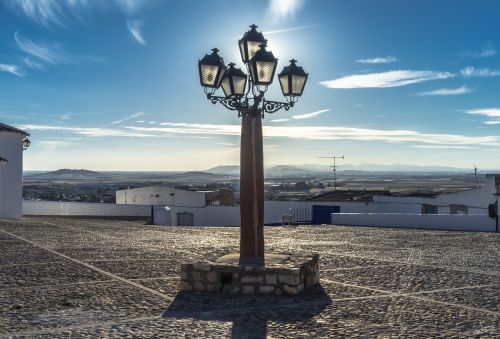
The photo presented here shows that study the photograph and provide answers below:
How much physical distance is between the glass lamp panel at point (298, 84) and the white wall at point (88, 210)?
39.4 metres

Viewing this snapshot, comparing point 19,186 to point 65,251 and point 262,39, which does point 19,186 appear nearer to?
point 65,251

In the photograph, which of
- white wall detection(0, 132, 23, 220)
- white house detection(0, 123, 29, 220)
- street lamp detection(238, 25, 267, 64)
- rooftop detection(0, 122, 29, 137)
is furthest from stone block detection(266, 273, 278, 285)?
rooftop detection(0, 122, 29, 137)

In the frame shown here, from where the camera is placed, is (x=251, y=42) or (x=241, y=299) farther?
(x=251, y=42)

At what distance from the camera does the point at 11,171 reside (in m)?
→ 32.1

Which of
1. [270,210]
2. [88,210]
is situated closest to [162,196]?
[88,210]

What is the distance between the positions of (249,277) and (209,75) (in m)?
2.97

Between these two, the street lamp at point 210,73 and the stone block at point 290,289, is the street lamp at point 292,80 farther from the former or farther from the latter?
the stone block at point 290,289

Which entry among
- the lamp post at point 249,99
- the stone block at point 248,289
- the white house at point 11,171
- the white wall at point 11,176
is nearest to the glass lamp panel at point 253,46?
the lamp post at point 249,99

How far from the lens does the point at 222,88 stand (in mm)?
8578

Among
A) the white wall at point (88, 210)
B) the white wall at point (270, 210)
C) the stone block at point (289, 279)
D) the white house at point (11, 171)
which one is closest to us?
the stone block at point (289, 279)

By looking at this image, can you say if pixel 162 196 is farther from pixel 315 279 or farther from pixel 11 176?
pixel 315 279

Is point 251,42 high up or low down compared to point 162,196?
up

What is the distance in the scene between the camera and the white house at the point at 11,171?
31.9m

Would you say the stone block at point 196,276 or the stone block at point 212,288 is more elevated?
the stone block at point 196,276
